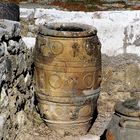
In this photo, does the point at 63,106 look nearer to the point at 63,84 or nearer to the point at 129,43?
the point at 63,84

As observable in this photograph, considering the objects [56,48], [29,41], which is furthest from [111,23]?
[56,48]

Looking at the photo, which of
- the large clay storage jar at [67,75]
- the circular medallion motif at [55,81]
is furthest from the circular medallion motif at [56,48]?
the circular medallion motif at [55,81]

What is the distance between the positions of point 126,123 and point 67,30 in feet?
3.80

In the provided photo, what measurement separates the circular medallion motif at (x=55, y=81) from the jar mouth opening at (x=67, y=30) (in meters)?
0.37

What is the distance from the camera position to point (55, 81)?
4.18 meters

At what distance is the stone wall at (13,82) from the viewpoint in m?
3.65

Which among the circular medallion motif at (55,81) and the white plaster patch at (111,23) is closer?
the circular medallion motif at (55,81)

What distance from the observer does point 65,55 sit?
4082 mm

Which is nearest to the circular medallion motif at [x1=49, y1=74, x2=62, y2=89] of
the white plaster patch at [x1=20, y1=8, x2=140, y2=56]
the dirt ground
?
the dirt ground

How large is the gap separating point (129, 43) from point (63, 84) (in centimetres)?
108

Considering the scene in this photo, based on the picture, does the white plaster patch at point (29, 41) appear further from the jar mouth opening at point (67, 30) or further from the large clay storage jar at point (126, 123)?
the large clay storage jar at point (126, 123)

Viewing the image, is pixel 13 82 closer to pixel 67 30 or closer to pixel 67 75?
pixel 67 75

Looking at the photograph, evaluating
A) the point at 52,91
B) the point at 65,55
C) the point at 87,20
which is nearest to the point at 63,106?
the point at 52,91

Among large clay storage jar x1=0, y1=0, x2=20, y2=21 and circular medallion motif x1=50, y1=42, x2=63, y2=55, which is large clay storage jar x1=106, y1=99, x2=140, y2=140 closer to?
circular medallion motif x1=50, y1=42, x2=63, y2=55
